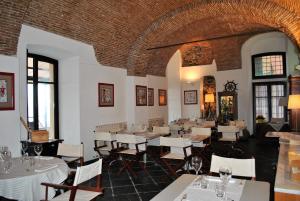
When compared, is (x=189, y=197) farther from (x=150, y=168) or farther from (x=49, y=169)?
(x=150, y=168)

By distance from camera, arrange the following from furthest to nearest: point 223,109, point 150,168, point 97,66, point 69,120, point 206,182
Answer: point 223,109
point 97,66
point 69,120
point 150,168
point 206,182

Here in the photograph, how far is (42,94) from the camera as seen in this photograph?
22.6 feet

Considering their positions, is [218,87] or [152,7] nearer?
[152,7]

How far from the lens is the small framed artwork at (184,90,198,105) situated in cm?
1403

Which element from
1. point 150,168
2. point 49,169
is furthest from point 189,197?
point 150,168

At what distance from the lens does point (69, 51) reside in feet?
21.8

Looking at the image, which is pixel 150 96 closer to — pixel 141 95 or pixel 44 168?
pixel 141 95

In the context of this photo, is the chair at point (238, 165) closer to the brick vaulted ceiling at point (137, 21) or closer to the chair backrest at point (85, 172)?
the chair backrest at point (85, 172)

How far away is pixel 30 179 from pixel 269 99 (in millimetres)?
11669

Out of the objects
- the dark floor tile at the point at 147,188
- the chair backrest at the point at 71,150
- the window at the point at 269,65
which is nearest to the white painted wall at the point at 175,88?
the window at the point at 269,65

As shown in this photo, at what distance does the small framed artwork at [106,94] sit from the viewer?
7.77 metres

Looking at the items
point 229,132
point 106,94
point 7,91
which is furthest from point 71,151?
point 229,132

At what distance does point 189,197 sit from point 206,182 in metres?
0.38

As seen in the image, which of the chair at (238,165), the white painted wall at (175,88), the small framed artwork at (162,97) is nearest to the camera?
the chair at (238,165)
